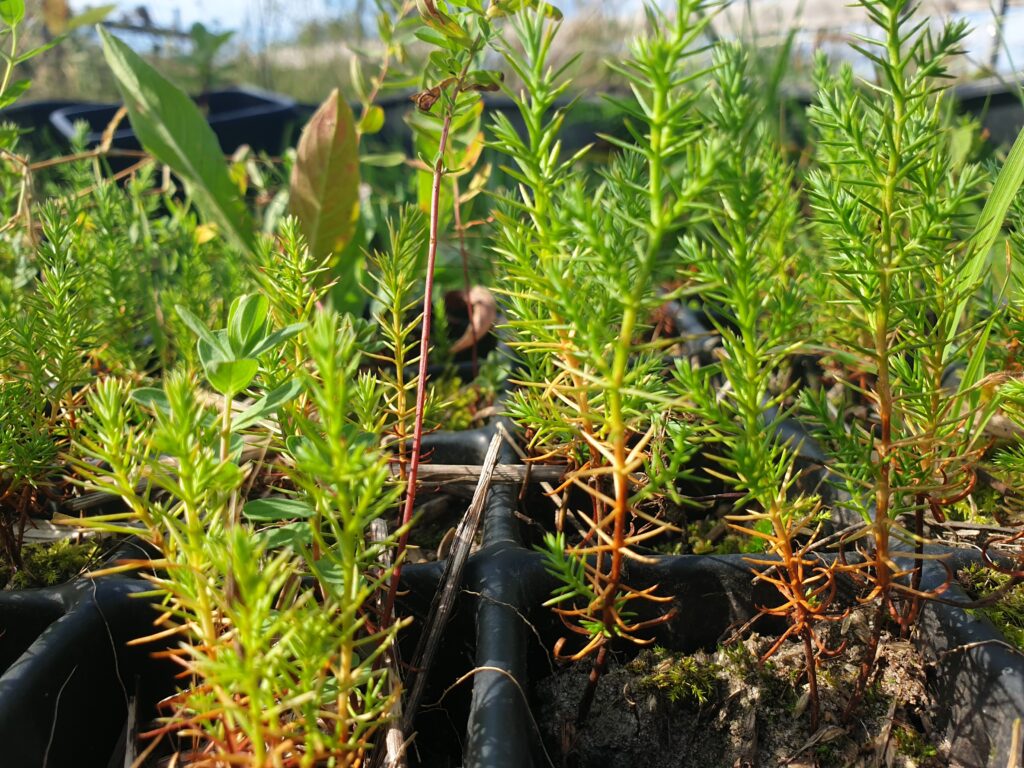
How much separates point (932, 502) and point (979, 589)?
0.12 m

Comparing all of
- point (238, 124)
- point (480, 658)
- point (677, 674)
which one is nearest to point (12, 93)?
point (480, 658)

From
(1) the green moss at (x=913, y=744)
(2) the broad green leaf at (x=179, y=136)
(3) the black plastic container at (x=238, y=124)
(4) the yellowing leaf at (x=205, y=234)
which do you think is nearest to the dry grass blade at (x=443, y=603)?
(1) the green moss at (x=913, y=744)

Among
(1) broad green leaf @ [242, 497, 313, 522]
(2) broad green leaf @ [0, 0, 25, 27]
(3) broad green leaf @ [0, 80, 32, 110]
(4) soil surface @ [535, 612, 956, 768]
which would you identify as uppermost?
(2) broad green leaf @ [0, 0, 25, 27]

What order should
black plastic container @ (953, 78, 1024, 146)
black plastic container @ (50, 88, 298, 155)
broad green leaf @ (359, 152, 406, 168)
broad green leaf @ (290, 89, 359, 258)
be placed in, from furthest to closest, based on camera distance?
black plastic container @ (50, 88, 298, 155), black plastic container @ (953, 78, 1024, 146), broad green leaf @ (359, 152, 406, 168), broad green leaf @ (290, 89, 359, 258)

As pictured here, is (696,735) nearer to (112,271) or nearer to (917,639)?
(917,639)

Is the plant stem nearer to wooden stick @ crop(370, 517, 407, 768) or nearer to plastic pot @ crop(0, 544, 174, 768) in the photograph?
wooden stick @ crop(370, 517, 407, 768)

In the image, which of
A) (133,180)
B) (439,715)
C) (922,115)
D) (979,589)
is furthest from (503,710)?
(133,180)

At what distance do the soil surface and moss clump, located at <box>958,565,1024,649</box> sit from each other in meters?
0.07

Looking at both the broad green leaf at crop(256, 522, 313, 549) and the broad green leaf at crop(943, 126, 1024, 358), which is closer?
the broad green leaf at crop(256, 522, 313, 549)

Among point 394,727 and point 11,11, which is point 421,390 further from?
point 11,11

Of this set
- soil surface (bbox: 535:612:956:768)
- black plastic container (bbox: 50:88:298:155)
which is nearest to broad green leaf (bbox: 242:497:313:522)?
soil surface (bbox: 535:612:956:768)

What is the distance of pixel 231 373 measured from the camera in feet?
1.89

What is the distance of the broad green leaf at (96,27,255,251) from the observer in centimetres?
127

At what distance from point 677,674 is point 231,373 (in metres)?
0.44
